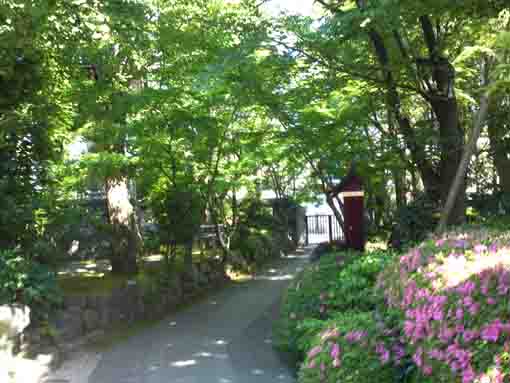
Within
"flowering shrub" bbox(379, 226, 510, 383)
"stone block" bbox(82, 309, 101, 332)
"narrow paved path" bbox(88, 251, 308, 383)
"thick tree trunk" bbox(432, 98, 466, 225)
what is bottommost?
"narrow paved path" bbox(88, 251, 308, 383)

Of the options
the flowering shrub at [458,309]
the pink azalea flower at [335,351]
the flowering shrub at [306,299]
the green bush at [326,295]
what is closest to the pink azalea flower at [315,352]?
the pink azalea flower at [335,351]

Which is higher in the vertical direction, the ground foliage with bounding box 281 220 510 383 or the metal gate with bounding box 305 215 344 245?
the metal gate with bounding box 305 215 344 245

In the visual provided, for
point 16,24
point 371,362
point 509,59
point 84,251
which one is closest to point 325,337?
point 371,362

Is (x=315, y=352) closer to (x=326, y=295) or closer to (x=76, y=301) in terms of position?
(x=326, y=295)

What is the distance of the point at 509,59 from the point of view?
6.05 meters

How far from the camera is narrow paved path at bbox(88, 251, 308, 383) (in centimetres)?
619

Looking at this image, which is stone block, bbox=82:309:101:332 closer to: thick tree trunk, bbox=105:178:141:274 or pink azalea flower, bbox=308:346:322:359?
thick tree trunk, bbox=105:178:141:274

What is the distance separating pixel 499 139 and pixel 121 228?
26.9 feet

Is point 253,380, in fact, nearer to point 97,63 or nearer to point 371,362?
point 371,362

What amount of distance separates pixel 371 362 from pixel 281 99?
6373 millimetres

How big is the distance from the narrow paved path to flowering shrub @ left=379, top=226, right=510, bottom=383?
2.58 meters

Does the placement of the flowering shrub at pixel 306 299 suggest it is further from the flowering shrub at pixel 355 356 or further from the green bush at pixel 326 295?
the flowering shrub at pixel 355 356

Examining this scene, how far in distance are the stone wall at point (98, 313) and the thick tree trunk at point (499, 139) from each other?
731 cm

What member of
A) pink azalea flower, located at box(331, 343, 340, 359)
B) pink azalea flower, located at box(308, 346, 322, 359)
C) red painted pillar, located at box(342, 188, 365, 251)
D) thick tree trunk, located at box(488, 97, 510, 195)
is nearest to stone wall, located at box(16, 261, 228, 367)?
red painted pillar, located at box(342, 188, 365, 251)
